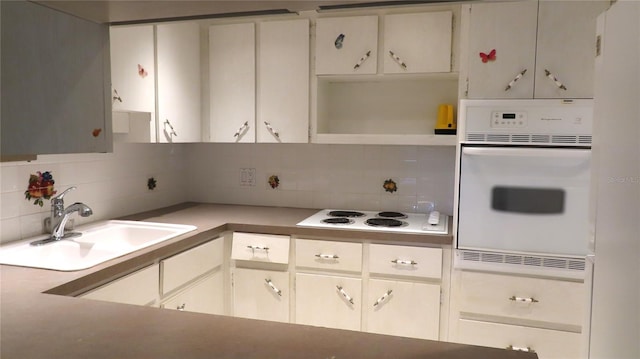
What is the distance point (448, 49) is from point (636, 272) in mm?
1653

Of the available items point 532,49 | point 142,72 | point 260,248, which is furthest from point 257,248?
point 532,49

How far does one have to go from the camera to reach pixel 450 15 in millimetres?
2389

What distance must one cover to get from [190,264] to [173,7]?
5.77 feet

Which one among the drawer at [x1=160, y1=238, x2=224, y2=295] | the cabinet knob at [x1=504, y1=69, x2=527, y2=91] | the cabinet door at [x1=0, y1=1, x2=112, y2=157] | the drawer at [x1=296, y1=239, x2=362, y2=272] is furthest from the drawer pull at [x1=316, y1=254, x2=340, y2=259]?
the cabinet door at [x1=0, y1=1, x2=112, y2=157]

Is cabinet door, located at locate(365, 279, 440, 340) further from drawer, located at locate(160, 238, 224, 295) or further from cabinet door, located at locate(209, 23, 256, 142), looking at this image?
cabinet door, located at locate(209, 23, 256, 142)

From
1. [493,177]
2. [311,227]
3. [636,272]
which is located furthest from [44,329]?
[493,177]

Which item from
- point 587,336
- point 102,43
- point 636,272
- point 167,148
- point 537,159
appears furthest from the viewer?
point 167,148

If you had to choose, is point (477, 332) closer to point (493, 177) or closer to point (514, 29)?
point (493, 177)

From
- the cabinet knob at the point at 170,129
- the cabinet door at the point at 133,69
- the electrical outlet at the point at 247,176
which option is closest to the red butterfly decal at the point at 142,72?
the cabinet door at the point at 133,69

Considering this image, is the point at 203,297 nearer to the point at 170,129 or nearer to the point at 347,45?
the point at 170,129

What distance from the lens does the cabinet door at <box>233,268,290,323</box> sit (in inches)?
98.6

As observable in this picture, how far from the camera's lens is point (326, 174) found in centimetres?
300

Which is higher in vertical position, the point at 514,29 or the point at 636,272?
the point at 514,29

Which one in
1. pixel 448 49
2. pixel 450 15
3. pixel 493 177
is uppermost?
pixel 450 15
